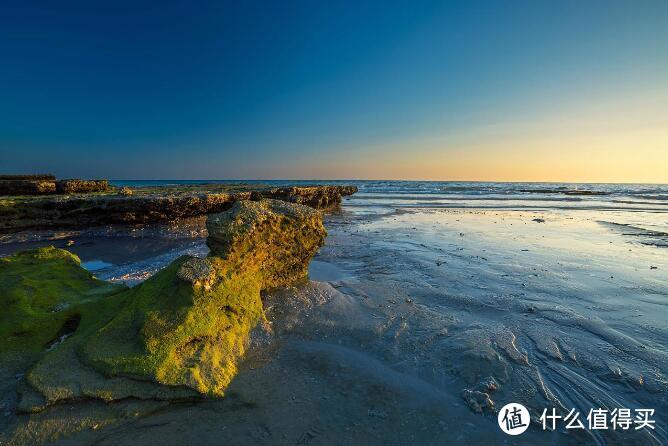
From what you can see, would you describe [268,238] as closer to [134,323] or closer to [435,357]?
[134,323]

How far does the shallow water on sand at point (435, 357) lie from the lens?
99.1 inches

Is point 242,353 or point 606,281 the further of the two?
point 606,281

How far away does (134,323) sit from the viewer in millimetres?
3203

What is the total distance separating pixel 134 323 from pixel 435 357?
3049 millimetres

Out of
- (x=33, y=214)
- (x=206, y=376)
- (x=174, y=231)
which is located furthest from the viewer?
(x=174, y=231)

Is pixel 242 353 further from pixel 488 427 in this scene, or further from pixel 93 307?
pixel 488 427

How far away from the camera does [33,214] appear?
10.5m

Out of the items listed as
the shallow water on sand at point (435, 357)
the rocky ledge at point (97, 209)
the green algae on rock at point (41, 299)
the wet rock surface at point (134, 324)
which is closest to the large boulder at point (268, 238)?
the wet rock surface at point (134, 324)

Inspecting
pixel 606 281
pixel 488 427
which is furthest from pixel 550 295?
pixel 488 427

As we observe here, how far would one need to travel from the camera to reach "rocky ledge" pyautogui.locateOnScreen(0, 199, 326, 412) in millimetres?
2758

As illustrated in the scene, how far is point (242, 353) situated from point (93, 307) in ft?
5.88

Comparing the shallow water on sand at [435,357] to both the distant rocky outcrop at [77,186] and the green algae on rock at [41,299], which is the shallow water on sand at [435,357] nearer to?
the green algae on rock at [41,299]

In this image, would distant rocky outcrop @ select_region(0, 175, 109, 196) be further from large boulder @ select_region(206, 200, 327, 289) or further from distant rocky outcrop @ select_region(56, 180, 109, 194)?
large boulder @ select_region(206, 200, 327, 289)

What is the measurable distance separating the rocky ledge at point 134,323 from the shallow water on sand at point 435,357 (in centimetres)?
18
